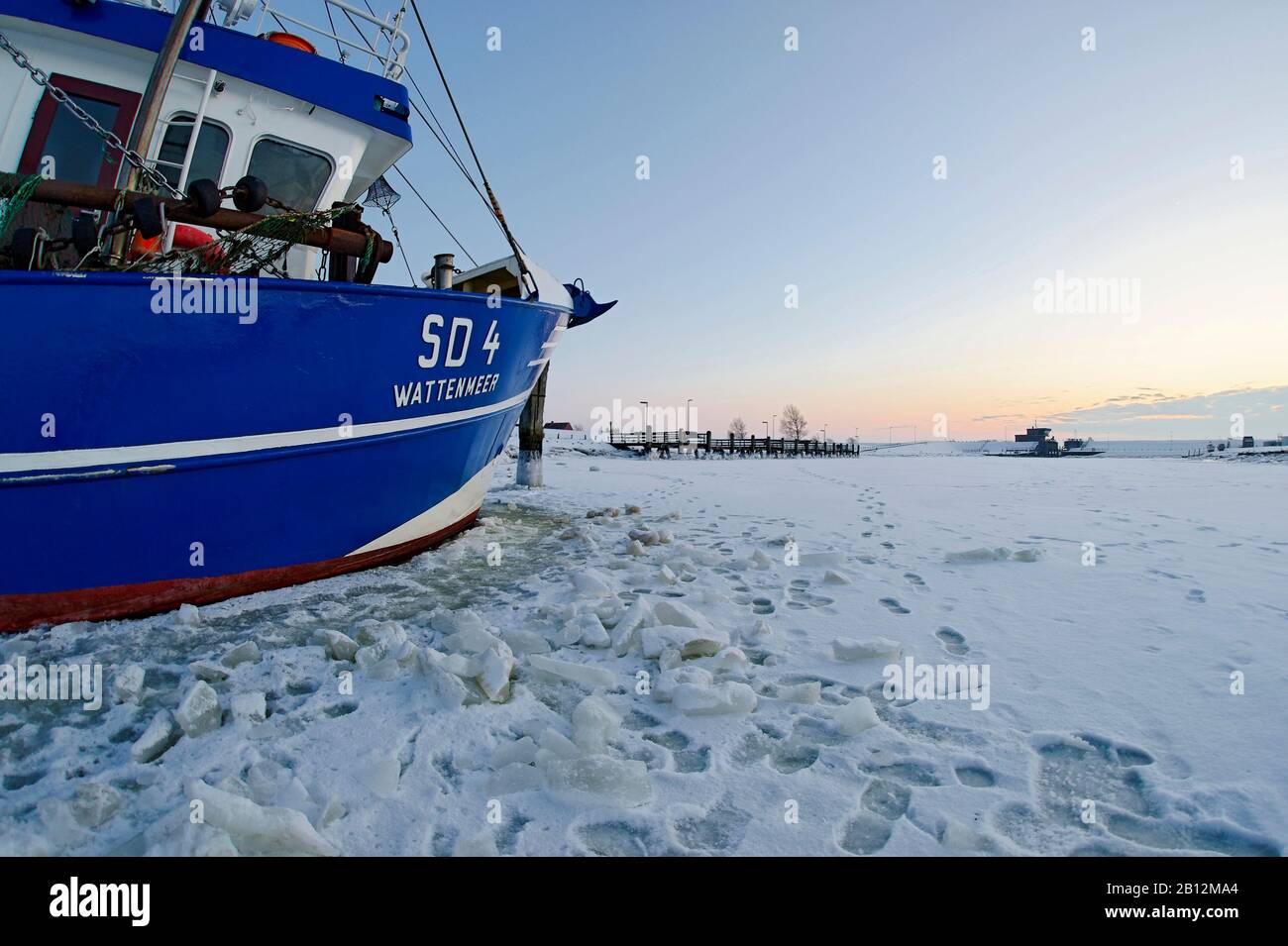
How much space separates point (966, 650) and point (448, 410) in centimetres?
333

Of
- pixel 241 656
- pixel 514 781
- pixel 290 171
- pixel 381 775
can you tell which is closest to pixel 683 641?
pixel 514 781

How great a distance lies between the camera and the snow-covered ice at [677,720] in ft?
4.62

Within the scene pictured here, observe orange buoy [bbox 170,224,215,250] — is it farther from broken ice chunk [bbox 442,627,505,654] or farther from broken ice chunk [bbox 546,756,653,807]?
broken ice chunk [bbox 546,756,653,807]

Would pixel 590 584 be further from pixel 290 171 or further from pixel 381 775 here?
pixel 290 171

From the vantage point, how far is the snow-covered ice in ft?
4.62

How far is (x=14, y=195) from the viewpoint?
279 cm

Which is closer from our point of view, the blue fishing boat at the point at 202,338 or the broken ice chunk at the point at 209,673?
the broken ice chunk at the point at 209,673

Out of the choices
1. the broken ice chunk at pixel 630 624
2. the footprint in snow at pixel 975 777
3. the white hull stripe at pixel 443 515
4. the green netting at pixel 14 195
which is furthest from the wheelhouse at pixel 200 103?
the footprint in snow at pixel 975 777

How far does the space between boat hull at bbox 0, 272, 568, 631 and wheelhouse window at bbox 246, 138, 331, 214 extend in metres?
1.87

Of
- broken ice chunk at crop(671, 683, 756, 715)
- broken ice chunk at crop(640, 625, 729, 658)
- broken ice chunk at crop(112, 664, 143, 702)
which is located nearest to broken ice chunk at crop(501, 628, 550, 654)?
broken ice chunk at crop(640, 625, 729, 658)

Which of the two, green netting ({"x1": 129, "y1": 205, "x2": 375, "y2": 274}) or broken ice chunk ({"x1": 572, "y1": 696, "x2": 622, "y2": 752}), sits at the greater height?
green netting ({"x1": 129, "y1": 205, "x2": 375, "y2": 274})

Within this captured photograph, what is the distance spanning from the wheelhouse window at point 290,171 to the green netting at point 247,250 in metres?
1.37

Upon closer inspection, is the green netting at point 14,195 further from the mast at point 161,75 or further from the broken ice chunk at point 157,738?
the broken ice chunk at point 157,738
